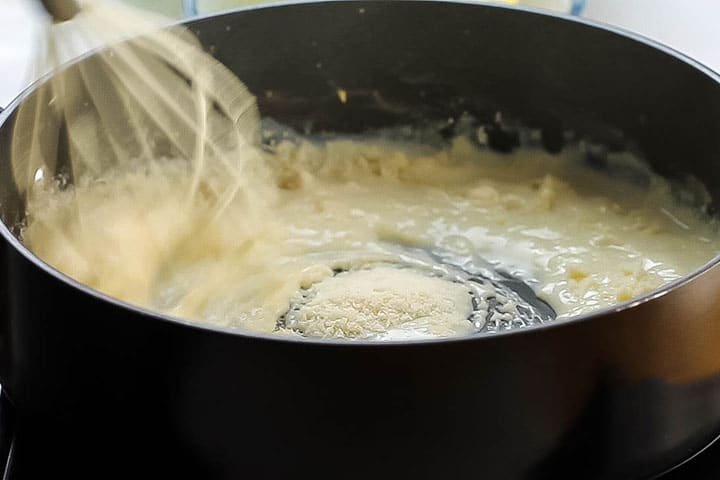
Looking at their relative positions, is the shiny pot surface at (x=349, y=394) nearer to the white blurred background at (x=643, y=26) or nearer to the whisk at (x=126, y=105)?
the whisk at (x=126, y=105)

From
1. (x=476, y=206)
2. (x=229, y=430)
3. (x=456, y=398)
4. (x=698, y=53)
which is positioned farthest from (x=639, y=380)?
(x=698, y=53)

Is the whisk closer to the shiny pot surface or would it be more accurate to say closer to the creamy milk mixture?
the creamy milk mixture

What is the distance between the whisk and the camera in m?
0.76

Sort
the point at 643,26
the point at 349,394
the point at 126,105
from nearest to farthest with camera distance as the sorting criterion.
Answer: the point at 349,394
the point at 126,105
the point at 643,26

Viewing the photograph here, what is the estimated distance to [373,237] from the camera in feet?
3.08

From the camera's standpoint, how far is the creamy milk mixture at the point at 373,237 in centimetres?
82

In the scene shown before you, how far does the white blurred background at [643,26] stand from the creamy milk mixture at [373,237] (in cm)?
26

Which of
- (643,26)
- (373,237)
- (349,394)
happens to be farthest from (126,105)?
(643,26)

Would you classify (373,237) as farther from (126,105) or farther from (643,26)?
(643,26)

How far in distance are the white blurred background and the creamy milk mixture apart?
0.84 feet

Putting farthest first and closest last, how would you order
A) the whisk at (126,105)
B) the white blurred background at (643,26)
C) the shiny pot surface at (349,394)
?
the white blurred background at (643,26)
the whisk at (126,105)
the shiny pot surface at (349,394)

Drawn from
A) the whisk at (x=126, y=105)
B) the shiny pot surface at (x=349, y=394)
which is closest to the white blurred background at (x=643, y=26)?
the whisk at (x=126, y=105)

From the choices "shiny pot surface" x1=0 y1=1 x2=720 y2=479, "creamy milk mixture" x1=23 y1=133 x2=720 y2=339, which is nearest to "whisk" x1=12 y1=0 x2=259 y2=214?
"creamy milk mixture" x1=23 y1=133 x2=720 y2=339

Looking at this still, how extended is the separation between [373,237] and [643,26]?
523mm
